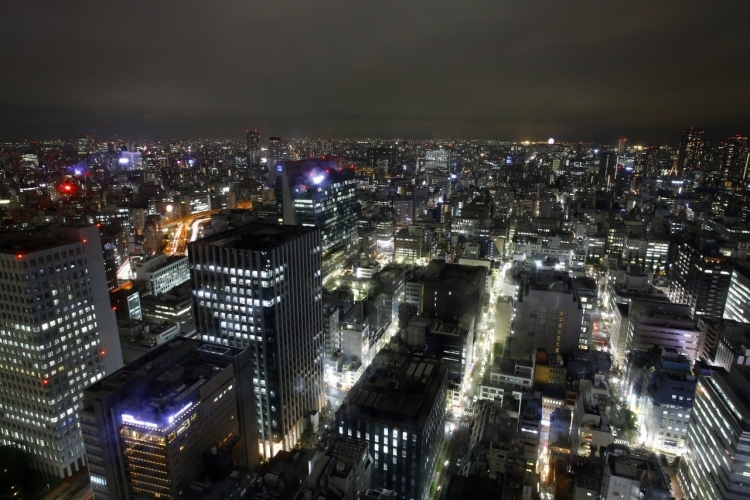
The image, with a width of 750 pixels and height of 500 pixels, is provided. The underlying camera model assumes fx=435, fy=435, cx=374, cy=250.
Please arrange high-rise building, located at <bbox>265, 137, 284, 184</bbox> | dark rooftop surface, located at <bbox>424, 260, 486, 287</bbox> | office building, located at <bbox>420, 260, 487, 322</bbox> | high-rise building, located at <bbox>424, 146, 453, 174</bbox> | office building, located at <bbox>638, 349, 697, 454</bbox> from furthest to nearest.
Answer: high-rise building, located at <bbox>424, 146, 453, 174</bbox>
high-rise building, located at <bbox>265, 137, 284, 184</bbox>
dark rooftop surface, located at <bbox>424, 260, 486, 287</bbox>
office building, located at <bbox>420, 260, 487, 322</bbox>
office building, located at <bbox>638, 349, 697, 454</bbox>

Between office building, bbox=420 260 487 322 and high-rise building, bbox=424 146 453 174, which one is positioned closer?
office building, bbox=420 260 487 322

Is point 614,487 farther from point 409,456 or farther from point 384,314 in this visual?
point 384,314

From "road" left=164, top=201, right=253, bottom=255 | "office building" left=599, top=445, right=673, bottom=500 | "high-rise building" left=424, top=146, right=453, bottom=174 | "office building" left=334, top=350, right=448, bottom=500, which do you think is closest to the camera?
"office building" left=599, top=445, right=673, bottom=500

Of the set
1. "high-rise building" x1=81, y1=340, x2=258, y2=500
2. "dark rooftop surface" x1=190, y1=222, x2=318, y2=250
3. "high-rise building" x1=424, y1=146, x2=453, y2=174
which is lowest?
"high-rise building" x1=81, y1=340, x2=258, y2=500

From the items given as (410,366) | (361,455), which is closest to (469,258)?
(410,366)

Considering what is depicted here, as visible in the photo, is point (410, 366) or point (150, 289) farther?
point (150, 289)

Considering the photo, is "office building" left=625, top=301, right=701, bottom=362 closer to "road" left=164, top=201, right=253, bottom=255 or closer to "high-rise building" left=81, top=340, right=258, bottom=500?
"high-rise building" left=81, top=340, right=258, bottom=500

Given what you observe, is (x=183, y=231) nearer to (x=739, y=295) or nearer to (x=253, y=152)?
(x=253, y=152)

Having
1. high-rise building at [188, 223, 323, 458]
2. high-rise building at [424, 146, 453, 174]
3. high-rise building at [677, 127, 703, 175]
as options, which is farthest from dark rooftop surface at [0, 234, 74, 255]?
high-rise building at [677, 127, 703, 175]
